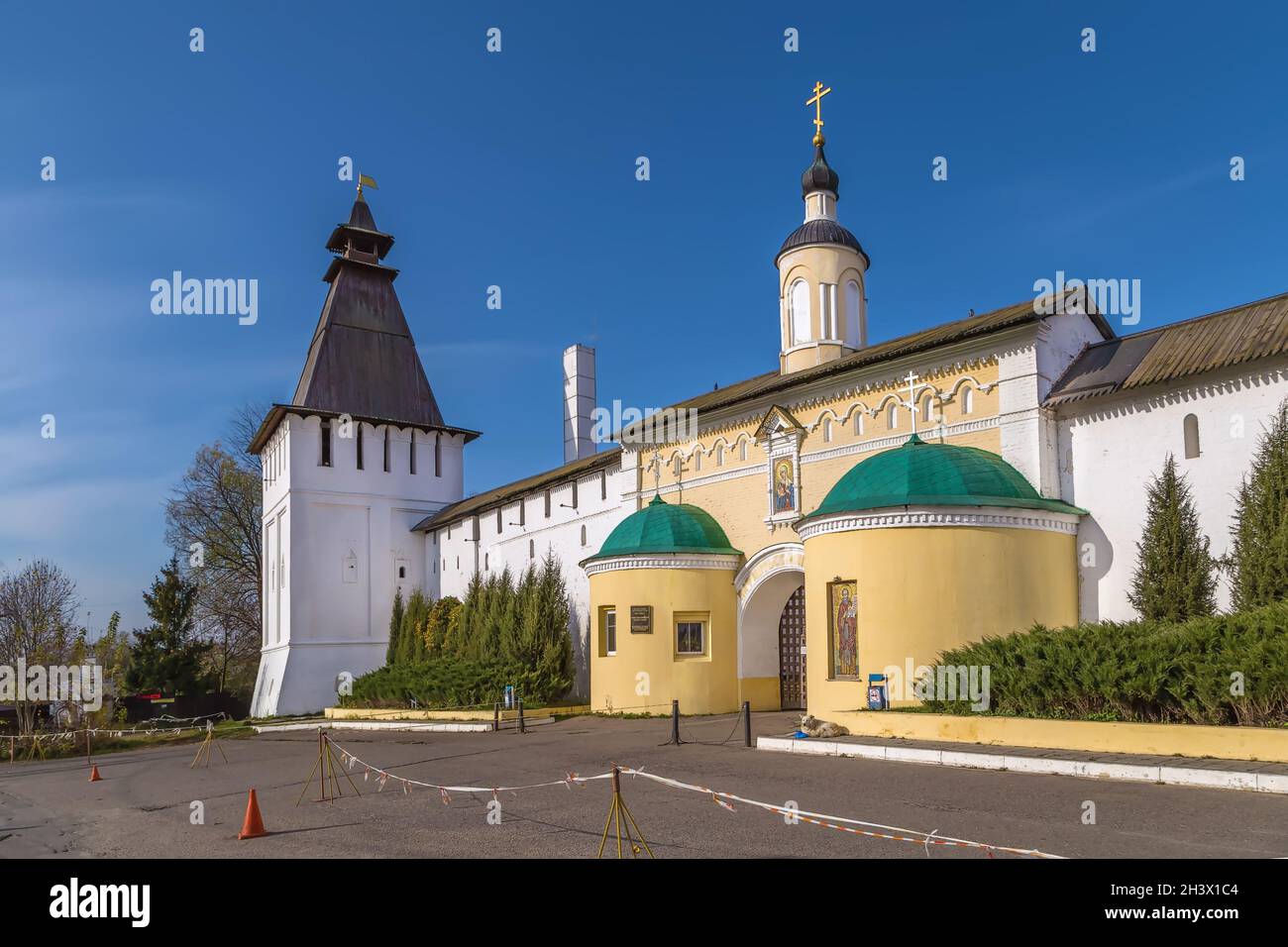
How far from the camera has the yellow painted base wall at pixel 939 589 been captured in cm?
1580

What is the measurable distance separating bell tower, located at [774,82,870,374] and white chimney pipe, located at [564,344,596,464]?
47.9ft

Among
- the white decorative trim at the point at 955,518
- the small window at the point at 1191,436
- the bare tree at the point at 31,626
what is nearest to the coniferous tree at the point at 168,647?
the bare tree at the point at 31,626

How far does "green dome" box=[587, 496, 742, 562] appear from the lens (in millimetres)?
22484

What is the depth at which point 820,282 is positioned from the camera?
2525 centimetres

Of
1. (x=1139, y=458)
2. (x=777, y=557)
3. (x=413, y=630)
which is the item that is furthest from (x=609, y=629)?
(x=413, y=630)

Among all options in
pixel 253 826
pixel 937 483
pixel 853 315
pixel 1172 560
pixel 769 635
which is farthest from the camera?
pixel 853 315

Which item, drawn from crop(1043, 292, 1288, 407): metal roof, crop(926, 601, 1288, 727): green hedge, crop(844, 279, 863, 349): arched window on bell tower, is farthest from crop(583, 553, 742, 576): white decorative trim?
A: crop(926, 601, 1288, 727): green hedge

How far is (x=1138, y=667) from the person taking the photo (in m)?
12.3

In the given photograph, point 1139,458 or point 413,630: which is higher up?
point 1139,458

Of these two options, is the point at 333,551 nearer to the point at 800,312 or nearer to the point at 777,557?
the point at 800,312

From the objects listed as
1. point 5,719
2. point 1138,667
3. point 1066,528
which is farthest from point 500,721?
point 5,719

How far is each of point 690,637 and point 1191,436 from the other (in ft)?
35.9

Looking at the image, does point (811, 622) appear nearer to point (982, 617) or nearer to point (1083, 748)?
point (982, 617)
